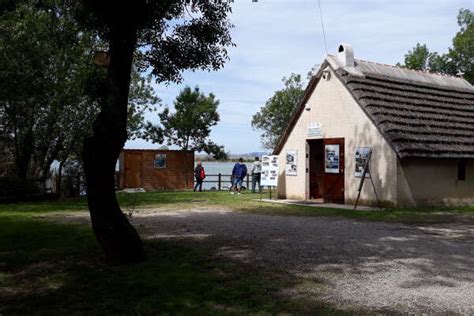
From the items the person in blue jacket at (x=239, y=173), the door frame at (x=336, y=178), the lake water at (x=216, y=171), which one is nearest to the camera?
the door frame at (x=336, y=178)

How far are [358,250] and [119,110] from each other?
4.50m

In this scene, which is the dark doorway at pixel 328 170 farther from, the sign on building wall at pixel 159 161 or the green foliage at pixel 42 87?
the sign on building wall at pixel 159 161

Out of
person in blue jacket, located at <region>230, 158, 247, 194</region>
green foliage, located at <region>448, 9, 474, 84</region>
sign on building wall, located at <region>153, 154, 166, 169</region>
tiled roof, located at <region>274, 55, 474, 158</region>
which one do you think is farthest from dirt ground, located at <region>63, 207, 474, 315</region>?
green foliage, located at <region>448, 9, 474, 84</region>

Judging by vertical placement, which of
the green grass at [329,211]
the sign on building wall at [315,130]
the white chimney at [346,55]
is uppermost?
the white chimney at [346,55]

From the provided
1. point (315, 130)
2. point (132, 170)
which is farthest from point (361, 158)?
point (132, 170)

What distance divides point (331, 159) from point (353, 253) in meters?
10.3

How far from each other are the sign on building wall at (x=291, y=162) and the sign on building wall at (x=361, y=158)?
331cm

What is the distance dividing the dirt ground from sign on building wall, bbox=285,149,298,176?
21.5 feet

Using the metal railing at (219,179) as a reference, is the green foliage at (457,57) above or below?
above

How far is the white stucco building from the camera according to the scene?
53.4ft

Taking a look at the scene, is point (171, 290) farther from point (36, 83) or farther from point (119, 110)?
point (36, 83)

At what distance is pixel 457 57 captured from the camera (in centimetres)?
3562

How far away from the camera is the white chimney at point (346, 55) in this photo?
1881 cm

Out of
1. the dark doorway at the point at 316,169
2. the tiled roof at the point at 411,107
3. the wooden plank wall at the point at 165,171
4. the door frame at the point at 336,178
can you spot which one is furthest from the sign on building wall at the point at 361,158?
the wooden plank wall at the point at 165,171
